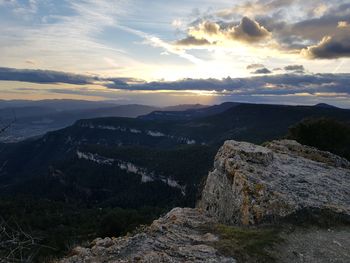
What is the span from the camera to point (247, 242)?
12734mm

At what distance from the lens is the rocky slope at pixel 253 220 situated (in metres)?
12.1

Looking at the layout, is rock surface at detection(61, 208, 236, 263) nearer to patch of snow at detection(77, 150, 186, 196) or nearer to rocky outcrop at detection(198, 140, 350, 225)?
rocky outcrop at detection(198, 140, 350, 225)

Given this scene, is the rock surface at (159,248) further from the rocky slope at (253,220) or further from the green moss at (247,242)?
the green moss at (247,242)

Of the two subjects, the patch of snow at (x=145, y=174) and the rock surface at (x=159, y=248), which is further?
the patch of snow at (x=145, y=174)

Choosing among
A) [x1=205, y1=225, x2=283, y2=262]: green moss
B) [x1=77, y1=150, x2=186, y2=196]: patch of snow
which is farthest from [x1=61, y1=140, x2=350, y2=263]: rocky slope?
[x1=77, y1=150, x2=186, y2=196]: patch of snow

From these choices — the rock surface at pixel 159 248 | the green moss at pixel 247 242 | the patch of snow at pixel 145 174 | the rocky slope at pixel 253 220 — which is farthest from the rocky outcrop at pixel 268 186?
the patch of snow at pixel 145 174

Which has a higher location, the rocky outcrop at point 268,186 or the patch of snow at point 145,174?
the rocky outcrop at point 268,186

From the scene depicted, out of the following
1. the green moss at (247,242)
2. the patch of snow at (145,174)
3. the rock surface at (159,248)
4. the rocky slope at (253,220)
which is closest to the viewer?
the rock surface at (159,248)

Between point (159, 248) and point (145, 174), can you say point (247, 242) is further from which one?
point (145, 174)

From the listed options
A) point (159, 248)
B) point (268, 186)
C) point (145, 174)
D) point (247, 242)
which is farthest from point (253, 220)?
point (145, 174)

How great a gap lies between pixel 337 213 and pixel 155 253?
29.0 ft

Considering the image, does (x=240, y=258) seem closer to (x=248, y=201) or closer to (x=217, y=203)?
(x=248, y=201)

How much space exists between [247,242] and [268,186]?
561 cm

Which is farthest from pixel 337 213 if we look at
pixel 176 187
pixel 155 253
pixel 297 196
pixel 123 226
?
pixel 176 187
